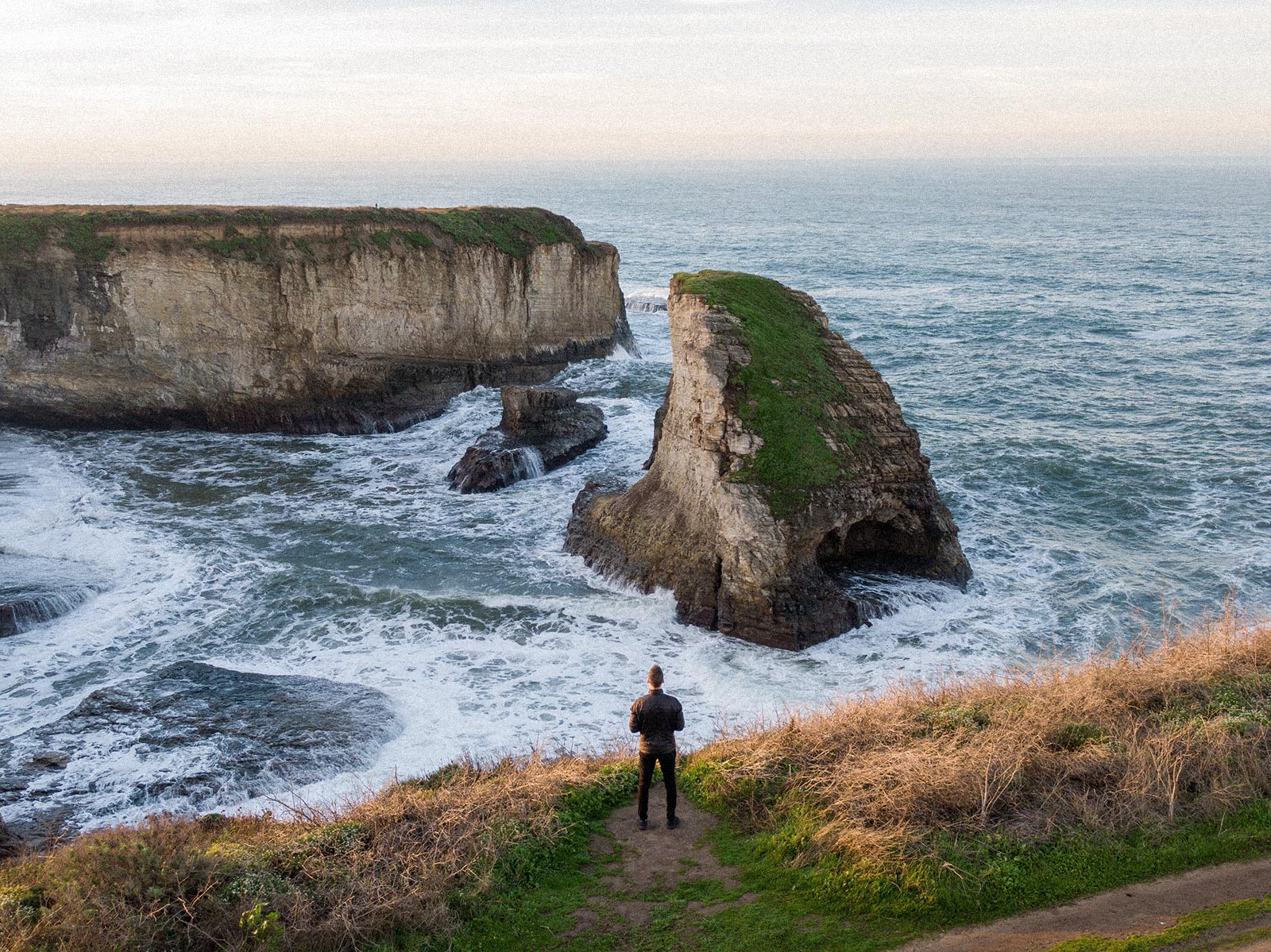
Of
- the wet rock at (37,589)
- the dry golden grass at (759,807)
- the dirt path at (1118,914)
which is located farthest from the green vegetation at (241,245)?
the dirt path at (1118,914)

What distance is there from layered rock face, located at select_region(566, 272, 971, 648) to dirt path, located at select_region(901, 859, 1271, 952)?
9482 mm

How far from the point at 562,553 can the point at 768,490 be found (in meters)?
5.89

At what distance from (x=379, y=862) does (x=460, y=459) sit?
1955cm

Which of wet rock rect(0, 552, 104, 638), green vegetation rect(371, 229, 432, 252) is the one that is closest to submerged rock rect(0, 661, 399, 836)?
wet rock rect(0, 552, 104, 638)

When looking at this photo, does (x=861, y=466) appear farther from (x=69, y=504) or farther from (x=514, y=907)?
(x=69, y=504)

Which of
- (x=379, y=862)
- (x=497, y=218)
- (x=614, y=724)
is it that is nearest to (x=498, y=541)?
(x=614, y=724)

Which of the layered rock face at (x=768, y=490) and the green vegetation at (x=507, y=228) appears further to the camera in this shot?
the green vegetation at (x=507, y=228)

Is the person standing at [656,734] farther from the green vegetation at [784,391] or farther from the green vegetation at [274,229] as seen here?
the green vegetation at [274,229]

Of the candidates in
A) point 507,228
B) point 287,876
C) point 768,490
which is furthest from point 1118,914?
point 507,228

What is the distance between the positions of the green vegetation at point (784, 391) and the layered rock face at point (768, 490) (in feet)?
0.11

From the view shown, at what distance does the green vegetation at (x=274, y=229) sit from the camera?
31.6 metres

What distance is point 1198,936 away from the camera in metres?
7.74

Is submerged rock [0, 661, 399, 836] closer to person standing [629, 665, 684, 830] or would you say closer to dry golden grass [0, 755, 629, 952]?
dry golden grass [0, 755, 629, 952]

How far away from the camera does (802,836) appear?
9.68 metres
